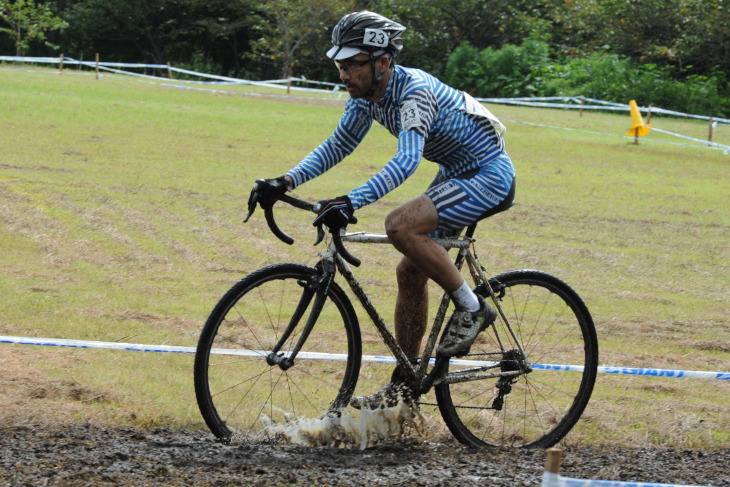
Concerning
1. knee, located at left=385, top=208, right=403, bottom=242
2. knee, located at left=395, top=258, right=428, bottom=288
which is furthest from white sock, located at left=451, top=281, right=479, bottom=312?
knee, located at left=385, top=208, right=403, bottom=242

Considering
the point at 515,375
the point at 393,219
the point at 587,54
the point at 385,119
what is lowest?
the point at 515,375

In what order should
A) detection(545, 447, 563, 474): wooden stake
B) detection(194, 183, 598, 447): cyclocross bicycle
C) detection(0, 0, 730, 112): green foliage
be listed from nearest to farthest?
detection(545, 447, 563, 474): wooden stake
detection(194, 183, 598, 447): cyclocross bicycle
detection(0, 0, 730, 112): green foliage

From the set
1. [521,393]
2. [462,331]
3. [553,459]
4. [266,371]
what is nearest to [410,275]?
[462,331]

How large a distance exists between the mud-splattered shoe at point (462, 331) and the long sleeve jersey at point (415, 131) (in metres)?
0.75

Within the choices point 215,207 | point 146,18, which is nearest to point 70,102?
point 215,207

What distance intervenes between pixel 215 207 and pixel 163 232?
6.16 feet

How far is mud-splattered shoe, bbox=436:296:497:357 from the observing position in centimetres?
488

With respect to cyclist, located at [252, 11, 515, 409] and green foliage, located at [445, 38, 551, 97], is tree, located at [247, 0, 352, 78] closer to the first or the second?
green foliage, located at [445, 38, 551, 97]

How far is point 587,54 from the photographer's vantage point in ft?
134

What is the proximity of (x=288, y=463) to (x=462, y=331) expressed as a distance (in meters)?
1.14

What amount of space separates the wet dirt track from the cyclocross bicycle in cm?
21

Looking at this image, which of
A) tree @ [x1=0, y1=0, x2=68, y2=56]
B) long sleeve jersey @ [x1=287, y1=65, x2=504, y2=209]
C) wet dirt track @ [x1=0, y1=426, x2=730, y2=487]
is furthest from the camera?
tree @ [x1=0, y1=0, x2=68, y2=56]

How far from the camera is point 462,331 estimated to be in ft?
16.1

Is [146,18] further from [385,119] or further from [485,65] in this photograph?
[385,119]
